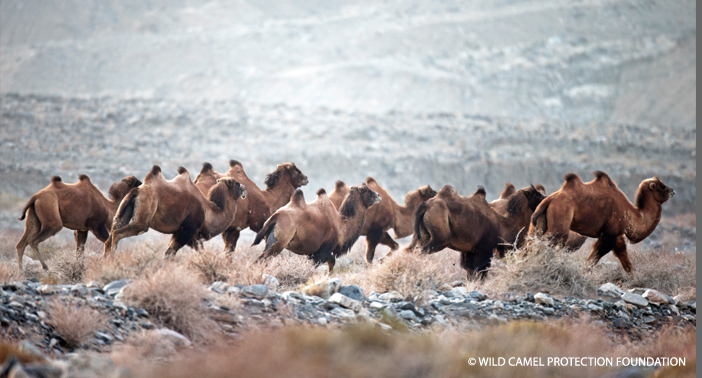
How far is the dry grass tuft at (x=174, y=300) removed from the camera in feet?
22.7

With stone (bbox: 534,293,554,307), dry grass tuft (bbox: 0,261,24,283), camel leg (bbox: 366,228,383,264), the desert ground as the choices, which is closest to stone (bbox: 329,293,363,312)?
the desert ground

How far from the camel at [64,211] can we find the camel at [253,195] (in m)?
1.59

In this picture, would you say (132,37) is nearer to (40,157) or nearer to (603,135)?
(40,157)

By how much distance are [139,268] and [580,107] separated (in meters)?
72.9

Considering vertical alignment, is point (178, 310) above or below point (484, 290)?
above

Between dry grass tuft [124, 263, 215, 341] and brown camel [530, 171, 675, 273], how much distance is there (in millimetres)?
5944

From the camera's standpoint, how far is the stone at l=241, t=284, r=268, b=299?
26.2 feet

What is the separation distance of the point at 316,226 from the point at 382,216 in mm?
3716

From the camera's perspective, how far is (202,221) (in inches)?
453

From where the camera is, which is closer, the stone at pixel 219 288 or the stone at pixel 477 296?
the stone at pixel 219 288

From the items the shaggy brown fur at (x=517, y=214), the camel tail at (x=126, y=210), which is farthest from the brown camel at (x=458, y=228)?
the camel tail at (x=126, y=210)

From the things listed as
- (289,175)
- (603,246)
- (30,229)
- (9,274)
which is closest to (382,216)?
(289,175)

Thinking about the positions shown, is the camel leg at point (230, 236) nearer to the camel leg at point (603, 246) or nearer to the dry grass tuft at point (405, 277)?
the dry grass tuft at point (405, 277)

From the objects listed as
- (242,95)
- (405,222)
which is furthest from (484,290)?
(242,95)
